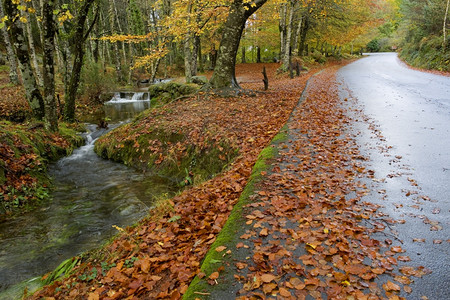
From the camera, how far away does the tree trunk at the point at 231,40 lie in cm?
1082

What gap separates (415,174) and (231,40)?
891 cm

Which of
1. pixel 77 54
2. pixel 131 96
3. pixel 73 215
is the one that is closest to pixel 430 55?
pixel 131 96

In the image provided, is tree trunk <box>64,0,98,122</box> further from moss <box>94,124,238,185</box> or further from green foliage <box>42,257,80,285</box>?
green foliage <box>42,257,80,285</box>

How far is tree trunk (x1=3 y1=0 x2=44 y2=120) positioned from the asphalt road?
34.9 feet

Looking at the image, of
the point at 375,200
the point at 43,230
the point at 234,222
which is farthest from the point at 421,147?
the point at 43,230

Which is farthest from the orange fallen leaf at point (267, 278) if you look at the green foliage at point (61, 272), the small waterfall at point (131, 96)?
the small waterfall at point (131, 96)

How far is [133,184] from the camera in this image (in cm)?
729

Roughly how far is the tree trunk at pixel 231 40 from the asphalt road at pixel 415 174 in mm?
5406

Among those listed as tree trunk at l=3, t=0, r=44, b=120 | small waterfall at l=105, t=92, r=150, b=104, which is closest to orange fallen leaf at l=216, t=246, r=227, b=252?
tree trunk at l=3, t=0, r=44, b=120

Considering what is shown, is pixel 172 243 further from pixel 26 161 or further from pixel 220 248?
pixel 26 161

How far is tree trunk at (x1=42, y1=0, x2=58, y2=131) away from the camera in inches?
328

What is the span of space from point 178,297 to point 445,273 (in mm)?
2597

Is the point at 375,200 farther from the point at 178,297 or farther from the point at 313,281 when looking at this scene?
the point at 178,297

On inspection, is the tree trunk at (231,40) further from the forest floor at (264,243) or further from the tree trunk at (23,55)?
the tree trunk at (23,55)
